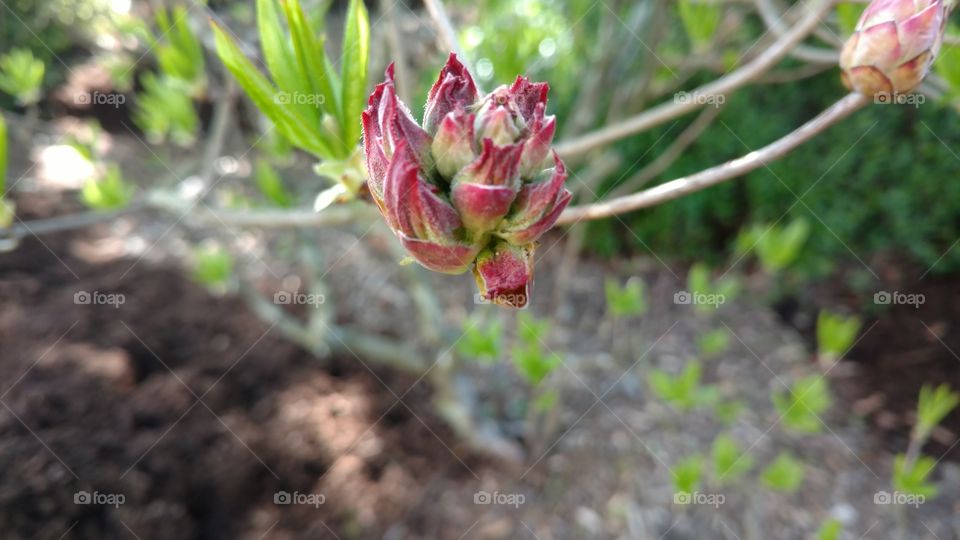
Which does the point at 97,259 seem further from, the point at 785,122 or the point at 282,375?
the point at 785,122

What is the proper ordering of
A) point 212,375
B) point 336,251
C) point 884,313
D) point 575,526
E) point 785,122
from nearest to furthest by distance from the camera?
point 575,526 → point 212,375 → point 884,313 → point 785,122 → point 336,251

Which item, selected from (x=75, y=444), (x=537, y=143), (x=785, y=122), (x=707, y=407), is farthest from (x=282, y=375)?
(x=785, y=122)

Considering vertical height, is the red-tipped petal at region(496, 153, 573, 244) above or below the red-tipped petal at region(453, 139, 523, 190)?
below

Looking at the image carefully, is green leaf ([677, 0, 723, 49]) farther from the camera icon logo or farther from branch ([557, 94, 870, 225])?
the camera icon logo

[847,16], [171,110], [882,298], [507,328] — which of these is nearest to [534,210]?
[847,16]

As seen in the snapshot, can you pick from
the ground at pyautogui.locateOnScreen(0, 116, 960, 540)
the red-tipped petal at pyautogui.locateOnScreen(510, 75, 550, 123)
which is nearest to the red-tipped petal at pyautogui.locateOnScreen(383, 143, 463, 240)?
the red-tipped petal at pyautogui.locateOnScreen(510, 75, 550, 123)

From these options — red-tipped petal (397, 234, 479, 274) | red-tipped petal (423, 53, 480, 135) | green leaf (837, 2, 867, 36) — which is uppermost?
red-tipped petal (423, 53, 480, 135)

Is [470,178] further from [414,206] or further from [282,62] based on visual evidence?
[282,62]
